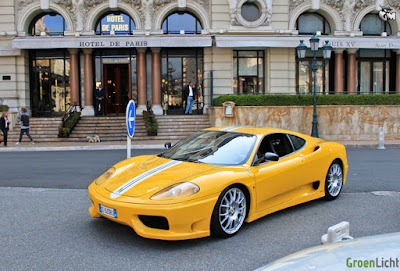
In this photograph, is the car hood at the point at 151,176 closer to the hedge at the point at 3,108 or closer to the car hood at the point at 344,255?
the car hood at the point at 344,255

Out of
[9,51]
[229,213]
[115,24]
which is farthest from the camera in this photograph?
[115,24]

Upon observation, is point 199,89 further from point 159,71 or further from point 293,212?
point 293,212

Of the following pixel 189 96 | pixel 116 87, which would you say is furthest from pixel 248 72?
pixel 116 87

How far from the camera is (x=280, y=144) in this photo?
570 cm

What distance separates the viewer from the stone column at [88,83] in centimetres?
2289

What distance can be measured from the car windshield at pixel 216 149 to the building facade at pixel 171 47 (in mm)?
16401

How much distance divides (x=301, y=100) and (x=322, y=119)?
4.99 ft

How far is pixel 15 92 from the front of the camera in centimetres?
2277

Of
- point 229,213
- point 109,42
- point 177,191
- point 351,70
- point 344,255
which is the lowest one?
point 229,213

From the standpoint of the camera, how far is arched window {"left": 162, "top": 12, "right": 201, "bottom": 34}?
23.8 meters

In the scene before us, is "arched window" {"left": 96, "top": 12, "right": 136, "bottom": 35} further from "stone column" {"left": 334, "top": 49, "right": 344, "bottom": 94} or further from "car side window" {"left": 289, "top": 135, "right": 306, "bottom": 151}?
"car side window" {"left": 289, "top": 135, "right": 306, "bottom": 151}

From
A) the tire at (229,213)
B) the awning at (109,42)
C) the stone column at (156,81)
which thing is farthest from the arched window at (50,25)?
the tire at (229,213)

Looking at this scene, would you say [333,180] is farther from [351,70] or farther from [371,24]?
[371,24]

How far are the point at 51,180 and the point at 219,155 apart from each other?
5.10 metres
